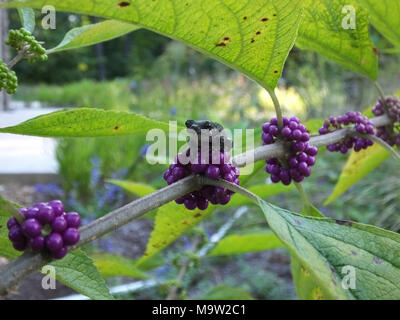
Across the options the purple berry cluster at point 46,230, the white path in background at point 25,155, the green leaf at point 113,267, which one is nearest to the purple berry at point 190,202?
the purple berry cluster at point 46,230

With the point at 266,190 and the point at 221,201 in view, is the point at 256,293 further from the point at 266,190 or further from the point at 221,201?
the point at 221,201

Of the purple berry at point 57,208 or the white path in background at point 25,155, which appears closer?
the purple berry at point 57,208

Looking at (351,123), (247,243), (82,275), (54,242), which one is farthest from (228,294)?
(54,242)

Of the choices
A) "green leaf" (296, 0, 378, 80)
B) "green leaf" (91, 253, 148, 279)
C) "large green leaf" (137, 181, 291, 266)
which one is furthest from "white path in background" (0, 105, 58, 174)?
"green leaf" (296, 0, 378, 80)

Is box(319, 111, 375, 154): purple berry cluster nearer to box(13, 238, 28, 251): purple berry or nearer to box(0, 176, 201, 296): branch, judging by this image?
box(0, 176, 201, 296): branch

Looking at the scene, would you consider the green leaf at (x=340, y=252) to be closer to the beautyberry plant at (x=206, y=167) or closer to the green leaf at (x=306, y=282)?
the beautyberry plant at (x=206, y=167)

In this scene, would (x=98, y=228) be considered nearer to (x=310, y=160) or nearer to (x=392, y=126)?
(x=310, y=160)
